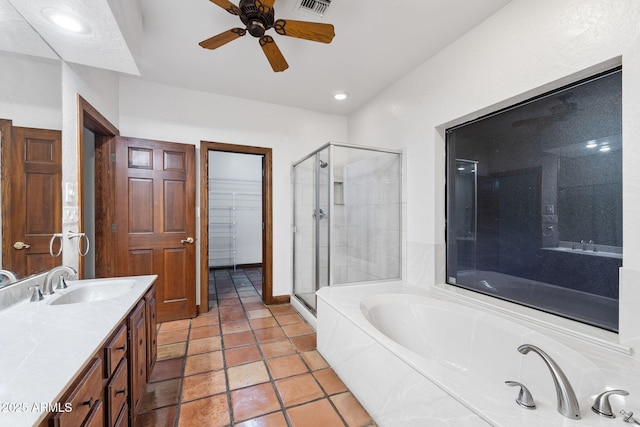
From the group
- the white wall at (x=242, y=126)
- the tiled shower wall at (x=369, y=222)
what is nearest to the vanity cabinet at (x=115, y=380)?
the tiled shower wall at (x=369, y=222)

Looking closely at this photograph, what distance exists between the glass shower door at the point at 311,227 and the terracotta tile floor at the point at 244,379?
0.46 m

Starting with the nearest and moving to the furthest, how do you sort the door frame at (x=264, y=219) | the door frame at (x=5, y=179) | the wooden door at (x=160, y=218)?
the door frame at (x=5, y=179) < the wooden door at (x=160, y=218) < the door frame at (x=264, y=219)

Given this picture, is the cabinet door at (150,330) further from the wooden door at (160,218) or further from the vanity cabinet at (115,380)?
the wooden door at (160,218)

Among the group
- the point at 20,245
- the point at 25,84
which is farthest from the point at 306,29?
the point at 20,245

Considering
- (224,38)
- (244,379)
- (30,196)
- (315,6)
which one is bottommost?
(244,379)

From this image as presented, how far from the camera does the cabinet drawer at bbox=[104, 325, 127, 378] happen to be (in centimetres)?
108

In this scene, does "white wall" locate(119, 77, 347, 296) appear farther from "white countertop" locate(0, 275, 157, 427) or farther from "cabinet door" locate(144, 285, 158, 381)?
"white countertop" locate(0, 275, 157, 427)

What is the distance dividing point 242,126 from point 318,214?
148cm

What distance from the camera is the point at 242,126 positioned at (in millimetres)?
3383

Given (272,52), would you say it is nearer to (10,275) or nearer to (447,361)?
(10,275)

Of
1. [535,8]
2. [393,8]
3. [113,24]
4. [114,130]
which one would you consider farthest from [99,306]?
[535,8]

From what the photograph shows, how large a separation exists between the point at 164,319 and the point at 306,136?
9.12 ft

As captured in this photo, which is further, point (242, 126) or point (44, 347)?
point (242, 126)

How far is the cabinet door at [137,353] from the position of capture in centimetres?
138
